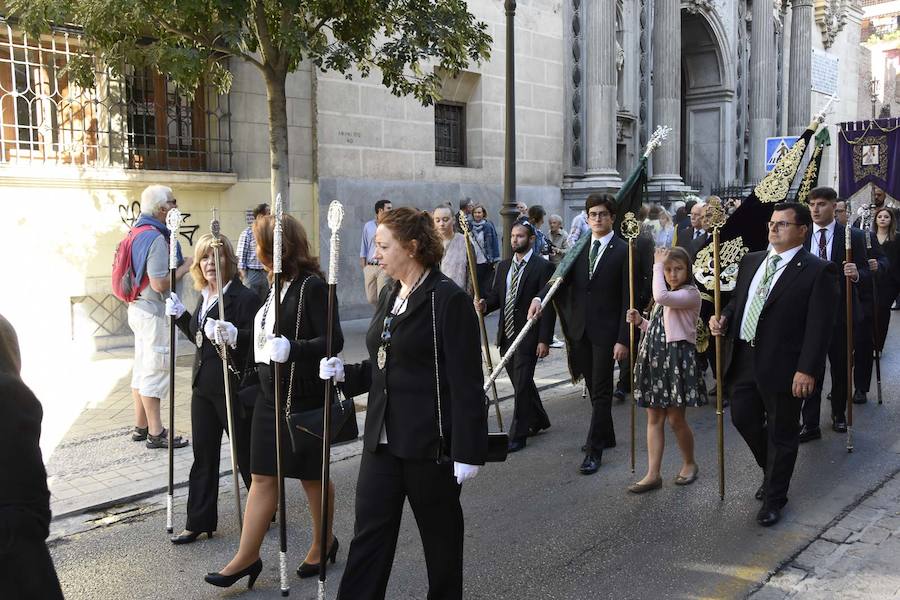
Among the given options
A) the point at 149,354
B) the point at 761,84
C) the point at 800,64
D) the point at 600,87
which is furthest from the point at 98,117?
the point at 800,64

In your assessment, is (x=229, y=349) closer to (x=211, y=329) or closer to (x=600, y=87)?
(x=211, y=329)

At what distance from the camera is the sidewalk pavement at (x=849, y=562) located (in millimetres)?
4289

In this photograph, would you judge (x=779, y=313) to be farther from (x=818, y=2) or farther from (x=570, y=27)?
(x=818, y=2)

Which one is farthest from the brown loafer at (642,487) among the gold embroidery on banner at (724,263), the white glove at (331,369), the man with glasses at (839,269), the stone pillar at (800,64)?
the stone pillar at (800,64)

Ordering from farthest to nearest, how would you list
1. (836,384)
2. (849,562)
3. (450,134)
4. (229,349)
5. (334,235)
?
(450,134) → (836,384) → (229,349) → (849,562) → (334,235)

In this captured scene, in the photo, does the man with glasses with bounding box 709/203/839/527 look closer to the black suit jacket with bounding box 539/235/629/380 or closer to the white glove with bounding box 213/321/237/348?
the black suit jacket with bounding box 539/235/629/380

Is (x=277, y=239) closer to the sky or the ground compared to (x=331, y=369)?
closer to the sky

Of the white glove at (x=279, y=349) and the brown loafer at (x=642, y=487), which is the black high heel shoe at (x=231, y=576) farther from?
the brown loafer at (x=642, y=487)

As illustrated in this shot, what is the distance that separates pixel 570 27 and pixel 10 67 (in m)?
12.5

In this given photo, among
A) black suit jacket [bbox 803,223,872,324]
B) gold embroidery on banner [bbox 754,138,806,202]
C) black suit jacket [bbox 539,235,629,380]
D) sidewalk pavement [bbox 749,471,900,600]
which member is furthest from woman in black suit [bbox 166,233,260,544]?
black suit jacket [bbox 803,223,872,324]

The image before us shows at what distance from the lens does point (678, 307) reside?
5.81m

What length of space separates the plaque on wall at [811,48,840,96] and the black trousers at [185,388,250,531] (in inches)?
1225

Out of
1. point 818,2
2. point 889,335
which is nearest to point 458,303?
point 889,335

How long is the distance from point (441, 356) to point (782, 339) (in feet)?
8.90
